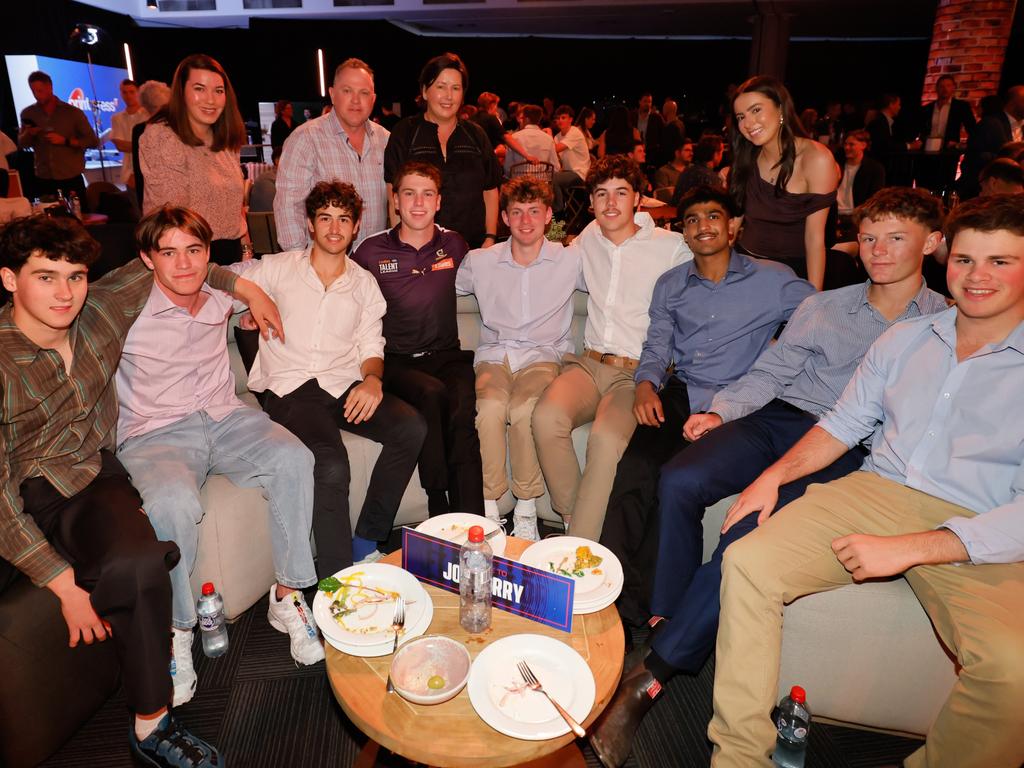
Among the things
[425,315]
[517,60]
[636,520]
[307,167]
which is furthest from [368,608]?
[517,60]

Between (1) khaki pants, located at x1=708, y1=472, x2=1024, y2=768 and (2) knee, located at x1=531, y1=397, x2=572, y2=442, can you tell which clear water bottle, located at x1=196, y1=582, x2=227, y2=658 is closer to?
(2) knee, located at x1=531, y1=397, x2=572, y2=442

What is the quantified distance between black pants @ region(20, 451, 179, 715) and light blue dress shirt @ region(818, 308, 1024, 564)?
216cm

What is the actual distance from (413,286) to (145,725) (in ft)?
6.32

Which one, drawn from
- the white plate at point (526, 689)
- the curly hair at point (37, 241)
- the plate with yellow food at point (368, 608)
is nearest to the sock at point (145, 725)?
the plate with yellow food at point (368, 608)

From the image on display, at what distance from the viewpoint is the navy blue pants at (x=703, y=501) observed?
201 cm

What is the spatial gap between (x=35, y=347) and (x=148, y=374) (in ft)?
1.44

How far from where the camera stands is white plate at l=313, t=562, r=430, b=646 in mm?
1649

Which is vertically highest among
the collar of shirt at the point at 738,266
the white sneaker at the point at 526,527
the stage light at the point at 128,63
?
the stage light at the point at 128,63

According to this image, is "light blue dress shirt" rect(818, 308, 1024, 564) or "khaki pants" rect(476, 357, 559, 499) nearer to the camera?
"light blue dress shirt" rect(818, 308, 1024, 564)

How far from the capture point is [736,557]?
1.87 metres

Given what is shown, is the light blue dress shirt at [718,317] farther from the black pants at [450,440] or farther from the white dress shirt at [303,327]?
the white dress shirt at [303,327]

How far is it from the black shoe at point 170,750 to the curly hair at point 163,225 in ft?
4.97

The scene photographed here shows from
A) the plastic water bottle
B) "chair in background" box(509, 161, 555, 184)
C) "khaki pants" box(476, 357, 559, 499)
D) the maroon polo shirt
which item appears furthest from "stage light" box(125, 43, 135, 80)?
the plastic water bottle

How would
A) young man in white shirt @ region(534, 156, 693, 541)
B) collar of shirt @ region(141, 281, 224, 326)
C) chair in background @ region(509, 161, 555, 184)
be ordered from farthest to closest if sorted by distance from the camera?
chair in background @ region(509, 161, 555, 184)
young man in white shirt @ region(534, 156, 693, 541)
collar of shirt @ region(141, 281, 224, 326)
